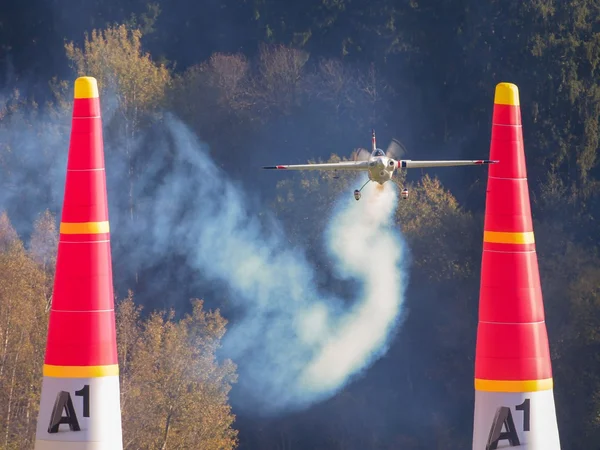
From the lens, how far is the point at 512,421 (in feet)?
71.4

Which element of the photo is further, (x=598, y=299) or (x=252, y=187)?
(x=252, y=187)

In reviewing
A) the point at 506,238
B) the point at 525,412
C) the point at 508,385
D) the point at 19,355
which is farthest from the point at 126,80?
the point at 525,412

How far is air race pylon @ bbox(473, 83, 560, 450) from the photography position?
858 inches

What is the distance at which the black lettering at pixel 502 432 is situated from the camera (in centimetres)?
2169

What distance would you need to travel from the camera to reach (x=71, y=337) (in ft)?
70.6

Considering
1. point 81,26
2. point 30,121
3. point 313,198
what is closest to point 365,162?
point 313,198

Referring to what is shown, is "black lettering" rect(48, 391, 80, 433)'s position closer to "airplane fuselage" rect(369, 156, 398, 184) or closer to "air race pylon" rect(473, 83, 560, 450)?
"air race pylon" rect(473, 83, 560, 450)

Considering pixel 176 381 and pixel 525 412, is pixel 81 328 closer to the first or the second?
pixel 525 412

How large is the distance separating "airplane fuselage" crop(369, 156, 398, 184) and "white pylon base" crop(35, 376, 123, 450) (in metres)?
14.4

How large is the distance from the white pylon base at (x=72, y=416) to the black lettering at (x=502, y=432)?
514cm

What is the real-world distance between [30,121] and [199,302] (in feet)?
84.1

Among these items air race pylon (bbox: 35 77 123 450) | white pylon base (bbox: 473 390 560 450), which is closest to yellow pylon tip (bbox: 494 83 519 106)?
white pylon base (bbox: 473 390 560 450)

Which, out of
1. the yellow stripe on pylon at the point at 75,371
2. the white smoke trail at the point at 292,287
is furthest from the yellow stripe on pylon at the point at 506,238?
the white smoke trail at the point at 292,287

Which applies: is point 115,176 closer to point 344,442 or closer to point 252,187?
point 252,187
